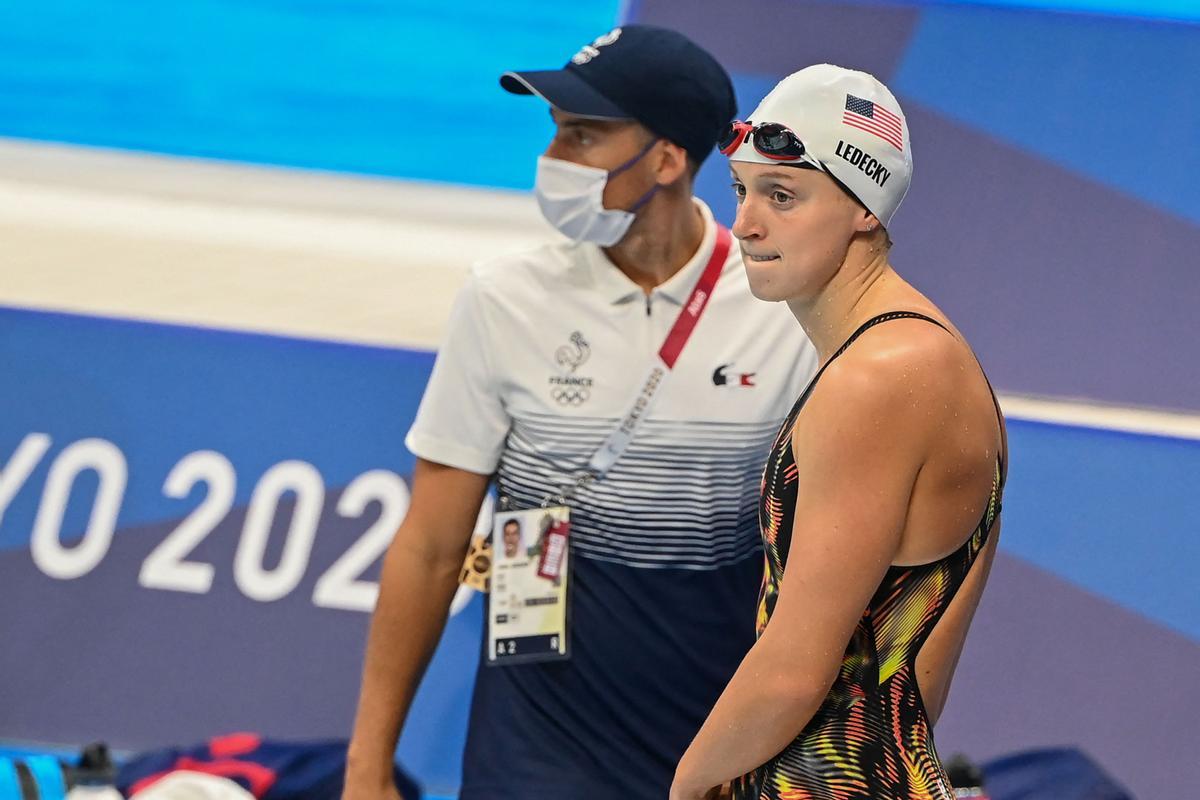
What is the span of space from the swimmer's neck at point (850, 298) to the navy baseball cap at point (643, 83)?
98cm

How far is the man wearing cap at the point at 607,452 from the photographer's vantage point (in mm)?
2770

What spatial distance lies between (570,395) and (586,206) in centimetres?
35

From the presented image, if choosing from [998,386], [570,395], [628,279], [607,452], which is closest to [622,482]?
[607,452]

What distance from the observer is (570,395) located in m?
2.81

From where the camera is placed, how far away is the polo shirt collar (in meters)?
2.87

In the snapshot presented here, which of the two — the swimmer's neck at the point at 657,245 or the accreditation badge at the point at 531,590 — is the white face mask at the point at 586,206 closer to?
the swimmer's neck at the point at 657,245

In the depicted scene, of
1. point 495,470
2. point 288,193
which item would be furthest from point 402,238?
point 495,470

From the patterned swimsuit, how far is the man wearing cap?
846 mm

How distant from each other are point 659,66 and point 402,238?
2079mm

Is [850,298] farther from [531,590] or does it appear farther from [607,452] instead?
[531,590]

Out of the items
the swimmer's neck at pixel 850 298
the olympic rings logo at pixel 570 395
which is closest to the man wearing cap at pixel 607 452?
the olympic rings logo at pixel 570 395

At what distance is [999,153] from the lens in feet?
14.6

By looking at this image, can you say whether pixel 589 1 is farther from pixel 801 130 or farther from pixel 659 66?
pixel 801 130

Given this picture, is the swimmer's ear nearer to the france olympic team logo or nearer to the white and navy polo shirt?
the white and navy polo shirt
